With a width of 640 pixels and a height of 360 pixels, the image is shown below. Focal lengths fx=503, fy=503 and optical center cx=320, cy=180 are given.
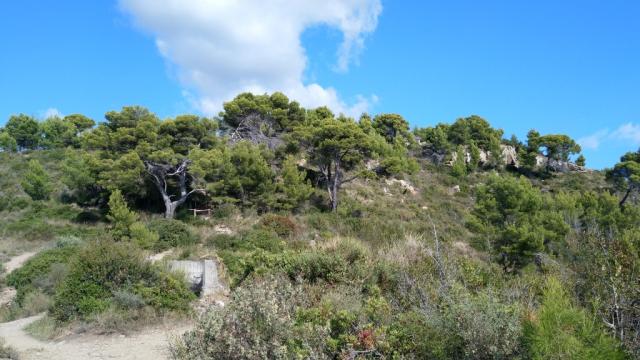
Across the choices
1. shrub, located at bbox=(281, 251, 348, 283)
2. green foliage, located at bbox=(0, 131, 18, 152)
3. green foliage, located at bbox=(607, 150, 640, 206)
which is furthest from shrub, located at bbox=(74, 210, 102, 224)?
green foliage, located at bbox=(607, 150, 640, 206)

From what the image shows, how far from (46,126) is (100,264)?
40.7m

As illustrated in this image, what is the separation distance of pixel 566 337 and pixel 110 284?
8719 mm

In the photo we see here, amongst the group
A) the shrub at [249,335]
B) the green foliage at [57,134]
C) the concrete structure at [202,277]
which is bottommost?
the concrete structure at [202,277]

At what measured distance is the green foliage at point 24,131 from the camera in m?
44.0

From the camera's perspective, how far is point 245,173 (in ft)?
84.9

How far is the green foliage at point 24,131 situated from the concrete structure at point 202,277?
3846 cm

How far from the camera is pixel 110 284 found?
32.2ft

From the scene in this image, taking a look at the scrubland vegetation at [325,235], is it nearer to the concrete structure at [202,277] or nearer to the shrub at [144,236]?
the shrub at [144,236]

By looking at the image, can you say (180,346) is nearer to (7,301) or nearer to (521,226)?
Answer: (7,301)

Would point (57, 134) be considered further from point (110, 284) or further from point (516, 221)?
point (110, 284)

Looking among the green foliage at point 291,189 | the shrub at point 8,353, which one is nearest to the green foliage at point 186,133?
the green foliage at point 291,189

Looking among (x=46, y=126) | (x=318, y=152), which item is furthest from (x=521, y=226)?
(x=46, y=126)

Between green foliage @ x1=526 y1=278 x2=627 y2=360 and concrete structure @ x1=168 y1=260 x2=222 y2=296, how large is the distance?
26.3 feet

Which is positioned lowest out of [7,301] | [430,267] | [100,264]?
[7,301]
